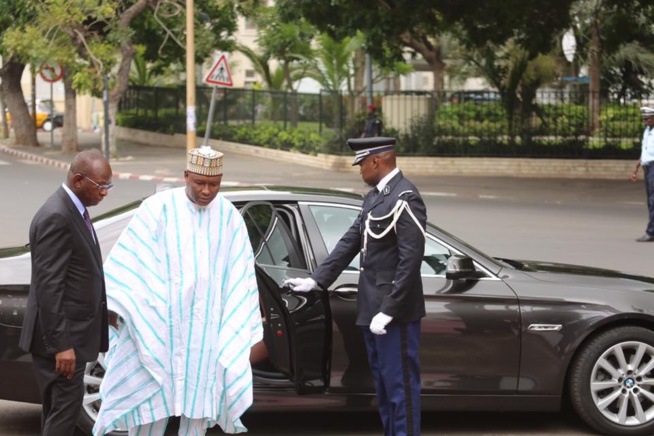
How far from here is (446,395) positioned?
19.4ft

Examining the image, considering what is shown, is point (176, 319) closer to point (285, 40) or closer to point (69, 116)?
point (69, 116)

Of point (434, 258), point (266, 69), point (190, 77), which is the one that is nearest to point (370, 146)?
point (434, 258)

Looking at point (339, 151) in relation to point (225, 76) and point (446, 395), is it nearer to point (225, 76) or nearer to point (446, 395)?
point (225, 76)

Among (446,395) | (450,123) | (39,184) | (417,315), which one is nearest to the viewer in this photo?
(417,315)

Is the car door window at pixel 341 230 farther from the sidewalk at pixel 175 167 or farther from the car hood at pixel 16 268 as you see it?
the sidewalk at pixel 175 167

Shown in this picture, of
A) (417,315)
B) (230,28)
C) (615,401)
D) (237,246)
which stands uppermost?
(230,28)

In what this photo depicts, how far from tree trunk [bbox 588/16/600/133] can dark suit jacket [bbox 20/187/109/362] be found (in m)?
22.7

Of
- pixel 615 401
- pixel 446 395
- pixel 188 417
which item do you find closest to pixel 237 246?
pixel 188 417

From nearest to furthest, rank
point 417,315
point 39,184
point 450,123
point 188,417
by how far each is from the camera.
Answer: point 188,417, point 417,315, point 39,184, point 450,123

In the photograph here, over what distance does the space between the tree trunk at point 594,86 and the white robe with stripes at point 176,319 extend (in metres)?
22.3

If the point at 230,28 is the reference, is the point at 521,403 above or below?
below

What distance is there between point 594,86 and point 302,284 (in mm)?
29362

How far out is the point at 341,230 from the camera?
20.3ft

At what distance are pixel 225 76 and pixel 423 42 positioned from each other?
10471 millimetres
